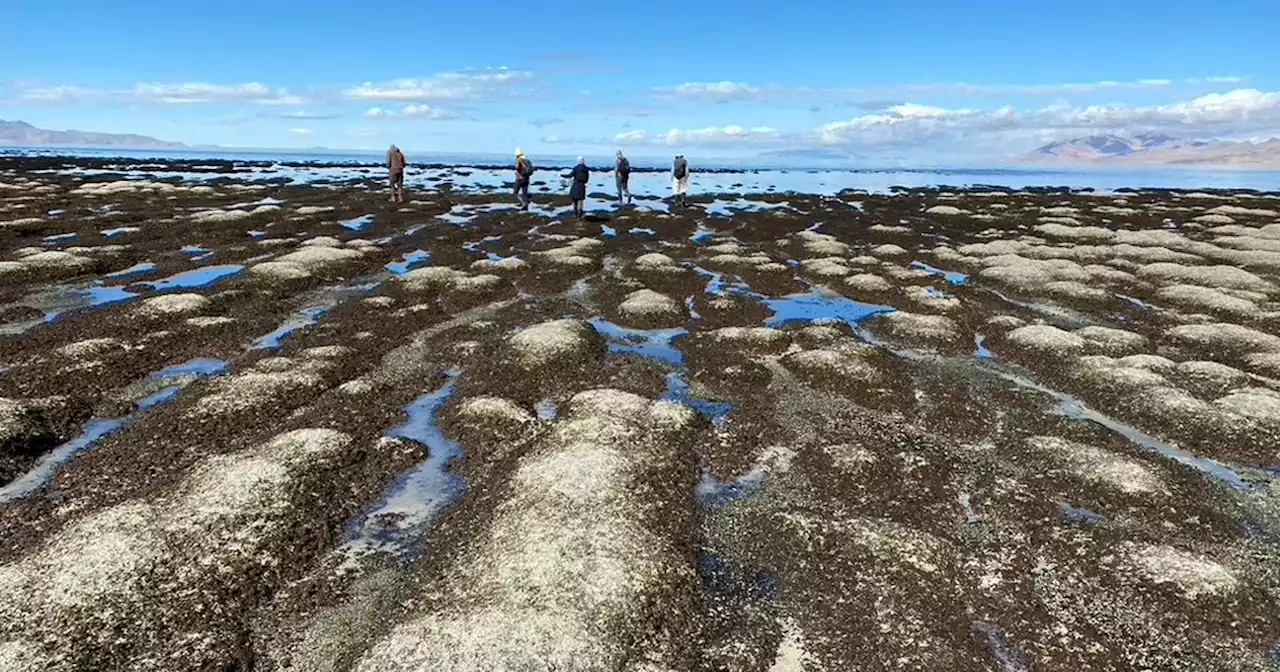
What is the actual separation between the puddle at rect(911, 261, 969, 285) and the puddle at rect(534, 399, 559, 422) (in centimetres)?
3075

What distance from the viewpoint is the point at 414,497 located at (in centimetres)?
1786

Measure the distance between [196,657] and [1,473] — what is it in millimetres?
10570

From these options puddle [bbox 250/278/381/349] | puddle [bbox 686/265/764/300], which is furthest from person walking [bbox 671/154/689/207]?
puddle [bbox 250/278/381/349]

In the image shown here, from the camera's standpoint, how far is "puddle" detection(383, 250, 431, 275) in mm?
45250

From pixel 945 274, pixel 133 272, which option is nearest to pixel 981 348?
pixel 945 274

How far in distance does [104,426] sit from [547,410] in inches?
522

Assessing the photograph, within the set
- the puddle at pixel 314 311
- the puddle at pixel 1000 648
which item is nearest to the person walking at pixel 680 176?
the puddle at pixel 314 311

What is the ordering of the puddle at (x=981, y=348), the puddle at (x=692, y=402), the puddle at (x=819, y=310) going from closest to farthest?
the puddle at (x=692, y=402)
the puddle at (x=981, y=348)
the puddle at (x=819, y=310)

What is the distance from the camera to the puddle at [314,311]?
29703mm

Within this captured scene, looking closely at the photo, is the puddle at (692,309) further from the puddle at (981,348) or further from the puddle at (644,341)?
the puddle at (981,348)

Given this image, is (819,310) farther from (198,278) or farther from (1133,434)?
(198,278)

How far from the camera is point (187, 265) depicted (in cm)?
4372

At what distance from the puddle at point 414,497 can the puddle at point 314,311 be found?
10834 millimetres

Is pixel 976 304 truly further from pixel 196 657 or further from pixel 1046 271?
pixel 196 657
